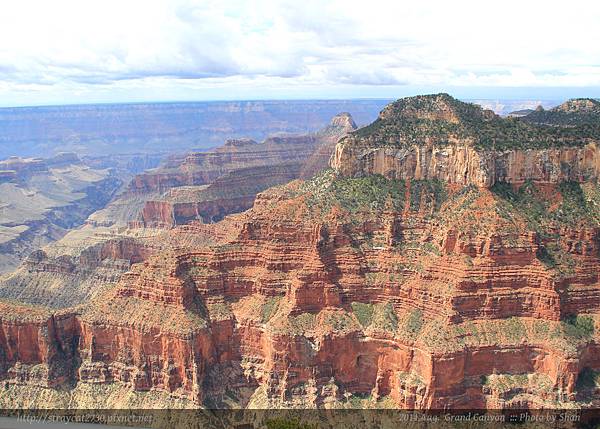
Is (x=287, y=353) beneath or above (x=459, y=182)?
beneath

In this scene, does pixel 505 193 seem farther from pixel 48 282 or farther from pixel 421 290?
pixel 48 282

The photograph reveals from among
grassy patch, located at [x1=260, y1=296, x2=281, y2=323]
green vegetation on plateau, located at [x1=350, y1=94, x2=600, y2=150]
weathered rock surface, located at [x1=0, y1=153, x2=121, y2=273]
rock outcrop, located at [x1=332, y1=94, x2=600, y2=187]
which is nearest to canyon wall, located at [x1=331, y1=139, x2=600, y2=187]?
rock outcrop, located at [x1=332, y1=94, x2=600, y2=187]

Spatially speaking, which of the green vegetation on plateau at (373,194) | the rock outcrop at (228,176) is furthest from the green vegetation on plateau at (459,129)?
the rock outcrop at (228,176)

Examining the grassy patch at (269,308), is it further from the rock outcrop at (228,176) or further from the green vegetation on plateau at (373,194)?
the rock outcrop at (228,176)

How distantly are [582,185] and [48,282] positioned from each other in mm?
84633

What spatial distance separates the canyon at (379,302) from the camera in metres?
53.5

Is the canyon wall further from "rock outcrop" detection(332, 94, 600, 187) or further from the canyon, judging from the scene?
the canyon

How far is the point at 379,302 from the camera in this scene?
59.1 metres

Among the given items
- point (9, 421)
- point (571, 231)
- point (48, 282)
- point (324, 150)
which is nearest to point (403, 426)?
point (571, 231)

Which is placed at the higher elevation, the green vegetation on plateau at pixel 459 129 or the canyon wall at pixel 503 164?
the green vegetation on plateau at pixel 459 129

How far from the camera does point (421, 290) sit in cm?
5669

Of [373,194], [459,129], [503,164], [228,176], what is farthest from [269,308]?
[228,176]

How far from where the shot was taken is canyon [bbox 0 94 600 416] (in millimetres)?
53500

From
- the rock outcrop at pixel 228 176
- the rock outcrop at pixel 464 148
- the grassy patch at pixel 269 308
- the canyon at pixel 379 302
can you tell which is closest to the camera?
the canyon at pixel 379 302
